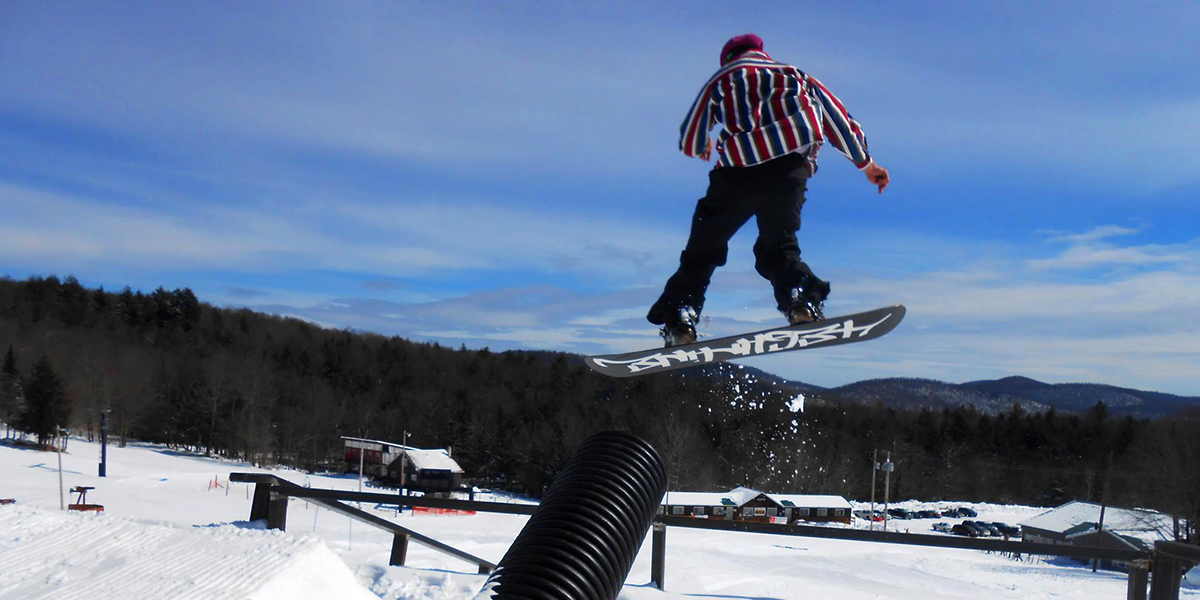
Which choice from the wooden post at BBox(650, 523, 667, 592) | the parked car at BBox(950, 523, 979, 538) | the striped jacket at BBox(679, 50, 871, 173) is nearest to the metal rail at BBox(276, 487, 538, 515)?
the wooden post at BBox(650, 523, 667, 592)

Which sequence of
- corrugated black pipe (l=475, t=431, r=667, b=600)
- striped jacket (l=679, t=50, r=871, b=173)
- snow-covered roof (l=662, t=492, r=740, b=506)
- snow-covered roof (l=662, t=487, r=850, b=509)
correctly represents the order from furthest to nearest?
snow-covered roof (l=662, t=487, r=850, b=509) < snow-covered roof (l=662, t=492, r=740, b=506) < striped jacket (l=679, t=50, r=871, b=173) < corrugated black pipe (l=475, t=431, r=667, b=600)

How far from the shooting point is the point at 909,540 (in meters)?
5.63

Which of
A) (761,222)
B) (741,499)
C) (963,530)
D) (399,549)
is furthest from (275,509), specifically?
(963,530)

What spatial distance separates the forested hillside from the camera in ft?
189

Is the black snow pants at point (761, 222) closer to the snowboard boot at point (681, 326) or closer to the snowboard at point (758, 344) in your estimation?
the snowboard boot at point (681, 326)

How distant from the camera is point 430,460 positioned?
59.0 m

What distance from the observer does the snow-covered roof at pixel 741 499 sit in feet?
168

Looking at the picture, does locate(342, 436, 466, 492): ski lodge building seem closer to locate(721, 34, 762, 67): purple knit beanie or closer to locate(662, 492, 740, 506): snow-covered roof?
locate(662, 492, 740, 506): snow-covered roof

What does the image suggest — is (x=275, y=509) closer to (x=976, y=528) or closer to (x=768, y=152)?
(x=768, y=152)

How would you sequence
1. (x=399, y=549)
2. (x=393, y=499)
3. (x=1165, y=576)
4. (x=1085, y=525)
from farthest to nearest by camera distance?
(x=1085, y=525)
(x=399, y=549)
(x=393, y=499)
(x=1165, y=576)

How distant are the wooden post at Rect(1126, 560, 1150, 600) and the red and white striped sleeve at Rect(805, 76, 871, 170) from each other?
3.70 m

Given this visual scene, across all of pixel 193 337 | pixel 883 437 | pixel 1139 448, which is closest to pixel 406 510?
pixel 883 437

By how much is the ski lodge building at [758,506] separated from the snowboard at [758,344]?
46.0 metres

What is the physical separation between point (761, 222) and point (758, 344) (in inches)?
23.6
